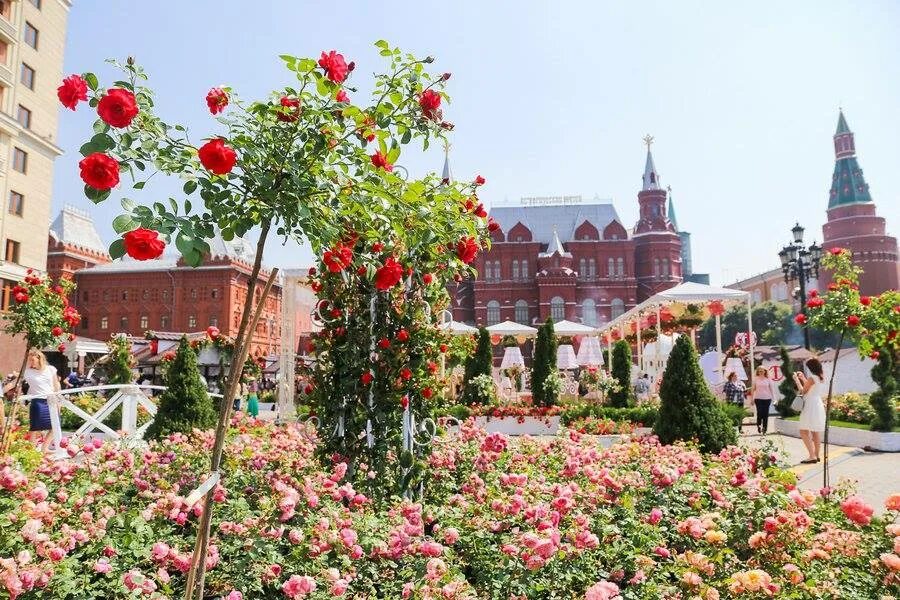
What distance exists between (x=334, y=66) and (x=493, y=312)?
51082 millimetres

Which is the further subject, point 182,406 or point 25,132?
point 25,132

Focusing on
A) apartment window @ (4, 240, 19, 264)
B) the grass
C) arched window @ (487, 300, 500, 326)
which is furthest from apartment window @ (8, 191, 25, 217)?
arched window @ (487, 300, 500, 326)

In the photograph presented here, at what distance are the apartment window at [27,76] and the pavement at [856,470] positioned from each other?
93.7 feet

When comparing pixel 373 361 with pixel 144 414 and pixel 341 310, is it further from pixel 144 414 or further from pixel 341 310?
pixel 144 414

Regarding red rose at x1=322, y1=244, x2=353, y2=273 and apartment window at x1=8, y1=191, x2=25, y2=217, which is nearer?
red rose at x1=322, y1=244, x2=353, y2=273

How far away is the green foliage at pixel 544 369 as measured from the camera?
1556 cm

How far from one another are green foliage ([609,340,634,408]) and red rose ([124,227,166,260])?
1388cm

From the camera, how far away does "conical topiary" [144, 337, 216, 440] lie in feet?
27.6

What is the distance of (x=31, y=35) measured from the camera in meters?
25.2

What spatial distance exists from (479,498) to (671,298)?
12.0 m

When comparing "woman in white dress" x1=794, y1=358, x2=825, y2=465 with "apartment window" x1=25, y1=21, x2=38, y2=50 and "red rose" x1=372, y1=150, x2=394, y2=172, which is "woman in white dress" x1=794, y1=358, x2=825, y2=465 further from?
"apartment window" x1=25, y1=21, x2=38, y2=50

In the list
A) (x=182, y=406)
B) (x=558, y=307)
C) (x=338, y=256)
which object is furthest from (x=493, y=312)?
(x=338, y=256)

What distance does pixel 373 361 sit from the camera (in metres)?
4.49

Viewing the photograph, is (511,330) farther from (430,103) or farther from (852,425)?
(430,103)
